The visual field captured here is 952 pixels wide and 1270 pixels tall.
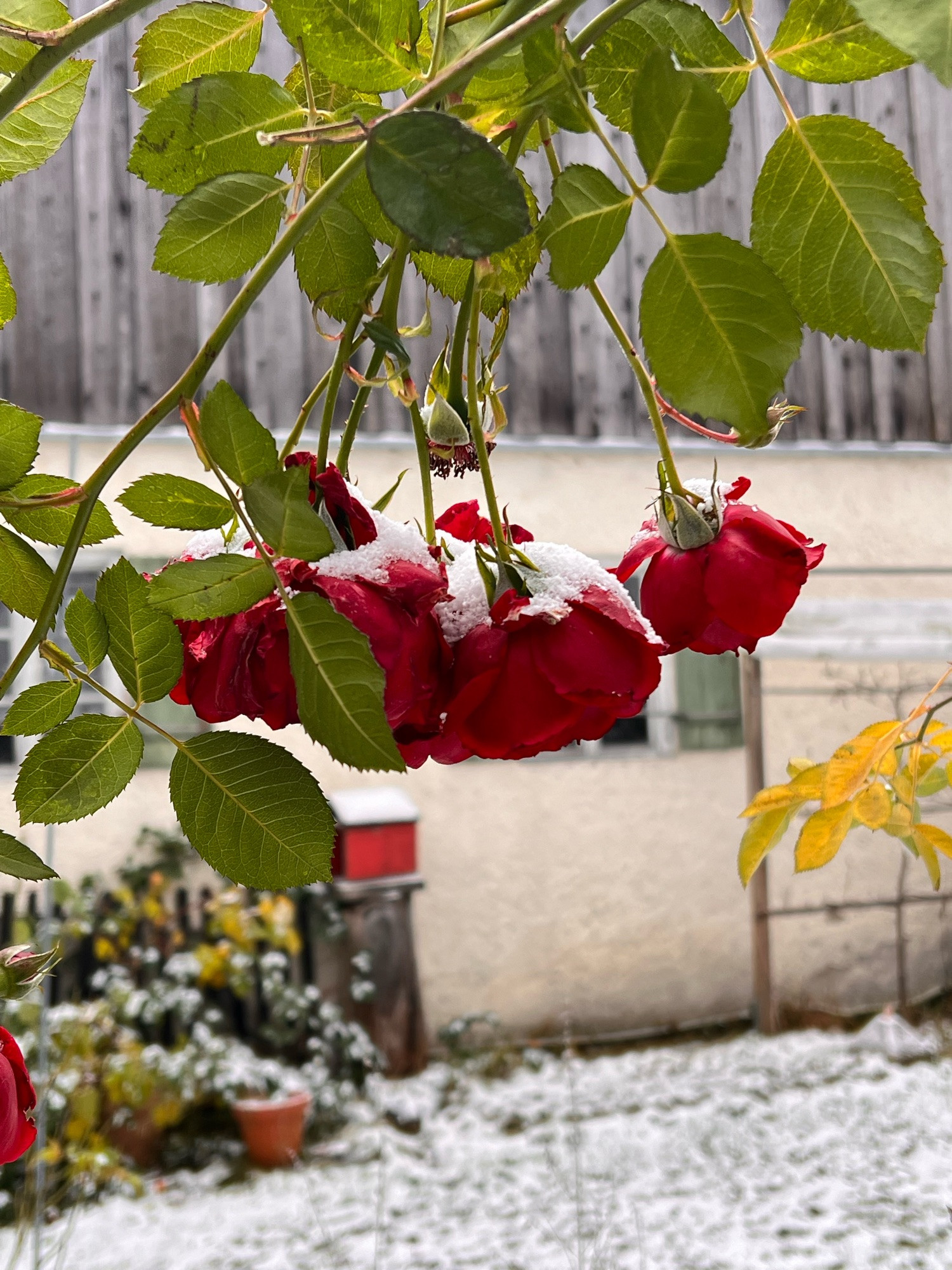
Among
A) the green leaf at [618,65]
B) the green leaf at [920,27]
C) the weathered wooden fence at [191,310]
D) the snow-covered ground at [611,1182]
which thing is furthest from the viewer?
the weathered wooden fence at [191,310]

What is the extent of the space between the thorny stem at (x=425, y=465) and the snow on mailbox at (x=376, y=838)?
2932mm

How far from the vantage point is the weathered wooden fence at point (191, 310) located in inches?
117

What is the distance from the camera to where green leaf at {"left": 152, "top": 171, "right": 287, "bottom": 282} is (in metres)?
0.23

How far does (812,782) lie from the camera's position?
26.0 inches

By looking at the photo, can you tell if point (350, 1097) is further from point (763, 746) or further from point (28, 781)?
point (28, 781)

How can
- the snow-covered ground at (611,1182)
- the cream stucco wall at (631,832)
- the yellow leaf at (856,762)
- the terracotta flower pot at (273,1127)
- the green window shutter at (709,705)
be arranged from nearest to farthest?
the yellow leaf at (856,762)
the snow-covered ground at (611,1182)
the terracotta flower pot at (273,1127)
the cream stucco wall at (631,832)
the green window shutter at (709,705)

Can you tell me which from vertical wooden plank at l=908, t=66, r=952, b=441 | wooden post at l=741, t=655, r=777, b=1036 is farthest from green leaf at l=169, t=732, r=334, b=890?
vertical wooden plank at l=908, t=66, r=952, b=441

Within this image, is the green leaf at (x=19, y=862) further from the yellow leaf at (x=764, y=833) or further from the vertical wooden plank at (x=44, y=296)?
the vertical wooden plank at (x=44, y=296)

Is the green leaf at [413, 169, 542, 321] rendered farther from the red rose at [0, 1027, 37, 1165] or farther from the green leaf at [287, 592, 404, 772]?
the red rose at [0, 1027, 37, 1165]

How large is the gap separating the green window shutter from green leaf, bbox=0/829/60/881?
11.4ft

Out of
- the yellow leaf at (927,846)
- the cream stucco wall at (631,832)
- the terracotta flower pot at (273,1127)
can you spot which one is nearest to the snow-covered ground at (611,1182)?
the terracotta flower pot at (273,1127)

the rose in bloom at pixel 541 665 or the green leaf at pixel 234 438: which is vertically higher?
the green leaf at pixel 234 438

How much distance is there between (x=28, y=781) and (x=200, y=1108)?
10.4ft

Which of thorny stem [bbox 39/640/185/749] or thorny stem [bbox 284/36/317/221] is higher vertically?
thorny stem [bbox 284/36/317/221]
